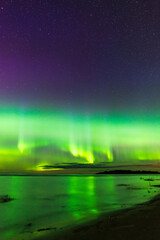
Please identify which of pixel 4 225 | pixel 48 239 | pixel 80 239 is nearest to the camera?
pixel 80 239

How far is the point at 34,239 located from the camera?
1189 centimetres

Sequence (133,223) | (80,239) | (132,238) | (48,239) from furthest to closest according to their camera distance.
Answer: (133,223)
(48,239)
(80,239)
(132,238)

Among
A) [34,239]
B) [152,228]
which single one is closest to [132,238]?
[152,228]

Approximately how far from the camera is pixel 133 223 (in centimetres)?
1252

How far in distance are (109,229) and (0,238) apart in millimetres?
7204

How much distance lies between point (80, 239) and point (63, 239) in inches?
39.2

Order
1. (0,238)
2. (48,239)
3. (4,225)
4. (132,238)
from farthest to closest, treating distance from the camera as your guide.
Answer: (4,225), (0,238), (48,239), (132,238)

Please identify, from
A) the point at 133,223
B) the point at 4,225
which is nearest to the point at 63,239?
the point at 133,223

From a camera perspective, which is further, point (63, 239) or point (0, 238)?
Answer: point (0, 238)

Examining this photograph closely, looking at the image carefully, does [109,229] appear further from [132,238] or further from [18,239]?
[18,239]

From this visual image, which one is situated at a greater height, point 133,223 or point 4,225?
point 133,223

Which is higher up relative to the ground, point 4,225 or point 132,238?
point 132,238

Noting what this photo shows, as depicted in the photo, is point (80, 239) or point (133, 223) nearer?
point (80, 239)

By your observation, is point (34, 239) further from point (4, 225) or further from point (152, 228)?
point (4, 225)
